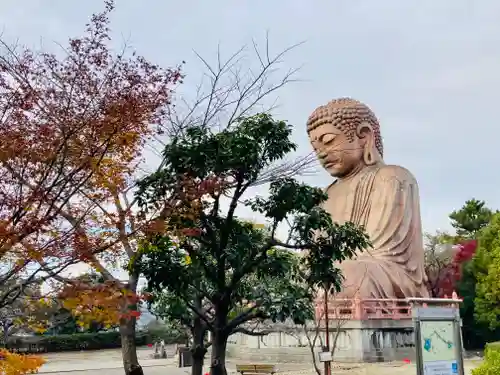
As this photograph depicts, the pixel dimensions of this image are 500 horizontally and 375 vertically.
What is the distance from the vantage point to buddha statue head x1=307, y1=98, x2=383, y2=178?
23078 mm

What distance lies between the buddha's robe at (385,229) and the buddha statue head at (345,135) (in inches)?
21.0

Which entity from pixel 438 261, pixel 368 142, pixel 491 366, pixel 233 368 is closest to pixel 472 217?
pixel 438 261

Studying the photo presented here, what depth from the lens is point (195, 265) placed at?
7859 millimetres

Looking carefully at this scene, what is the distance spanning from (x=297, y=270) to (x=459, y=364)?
2.34m

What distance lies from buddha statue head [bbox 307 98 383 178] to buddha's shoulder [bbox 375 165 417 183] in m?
0.71

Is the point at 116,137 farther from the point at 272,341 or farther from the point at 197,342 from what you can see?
the point at 272,341

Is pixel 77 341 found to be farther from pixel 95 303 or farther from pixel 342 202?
pixel 95 303

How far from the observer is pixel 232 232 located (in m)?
8.18

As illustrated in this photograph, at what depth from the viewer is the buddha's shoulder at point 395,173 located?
22.5m

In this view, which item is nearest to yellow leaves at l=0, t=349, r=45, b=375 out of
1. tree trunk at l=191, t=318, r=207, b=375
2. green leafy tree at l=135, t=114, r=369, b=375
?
green leafy tree at l=135, t=114, r=369, b=375

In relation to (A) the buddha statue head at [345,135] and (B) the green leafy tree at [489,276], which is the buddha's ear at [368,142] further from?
(B) the green leafy tree at [489,276]

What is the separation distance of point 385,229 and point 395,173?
2022mm

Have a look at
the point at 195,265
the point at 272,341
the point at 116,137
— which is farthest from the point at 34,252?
the point at 272,341

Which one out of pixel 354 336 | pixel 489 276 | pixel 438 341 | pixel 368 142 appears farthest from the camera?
pixel 489 276
